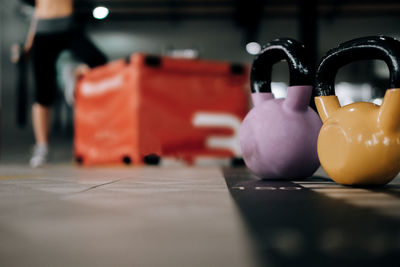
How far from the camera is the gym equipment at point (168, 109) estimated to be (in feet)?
7.86

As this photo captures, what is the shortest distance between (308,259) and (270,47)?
1044 millimetres

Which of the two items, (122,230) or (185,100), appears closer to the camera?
(122,230)

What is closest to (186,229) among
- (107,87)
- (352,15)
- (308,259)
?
(308,259)

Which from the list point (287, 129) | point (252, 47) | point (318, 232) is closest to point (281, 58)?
point (287, 129)

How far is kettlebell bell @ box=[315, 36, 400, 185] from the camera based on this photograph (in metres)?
1.03

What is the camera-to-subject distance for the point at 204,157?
246cm

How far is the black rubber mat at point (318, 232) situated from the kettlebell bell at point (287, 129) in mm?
411

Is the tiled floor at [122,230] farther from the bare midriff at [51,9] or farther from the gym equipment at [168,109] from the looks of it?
the bare midriff at [51,9]

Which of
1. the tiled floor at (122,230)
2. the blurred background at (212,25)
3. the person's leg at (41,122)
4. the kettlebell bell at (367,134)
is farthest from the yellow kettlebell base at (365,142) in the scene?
the blurred background at (212,25)

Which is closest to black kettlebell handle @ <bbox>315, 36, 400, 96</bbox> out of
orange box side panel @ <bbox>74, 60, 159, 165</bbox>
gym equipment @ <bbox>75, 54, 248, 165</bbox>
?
gym equipment @ <bbox>75, 54, 248, 165</bbox>

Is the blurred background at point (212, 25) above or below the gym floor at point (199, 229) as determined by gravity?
above

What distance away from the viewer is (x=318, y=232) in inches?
20.8

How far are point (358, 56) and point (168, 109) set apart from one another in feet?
4.93

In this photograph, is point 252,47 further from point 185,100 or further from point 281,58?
point 281,58
